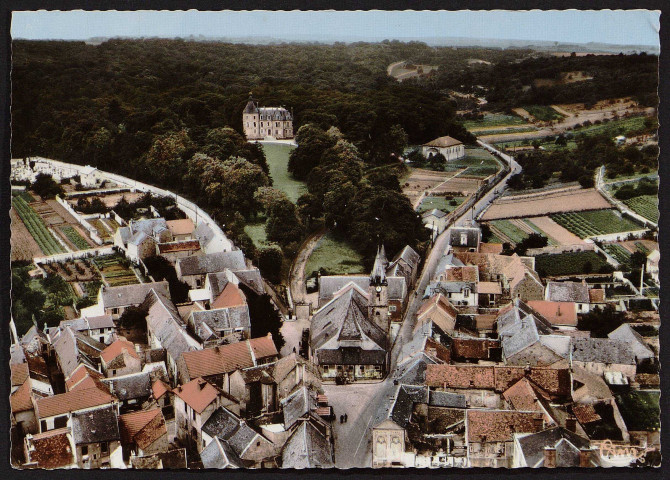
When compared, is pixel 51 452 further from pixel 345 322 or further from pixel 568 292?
pixel 568 292

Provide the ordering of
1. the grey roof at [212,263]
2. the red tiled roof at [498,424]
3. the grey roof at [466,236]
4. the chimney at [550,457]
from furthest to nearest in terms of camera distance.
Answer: the grey roof at [466,236]
the grey roof at [212,263]
the red tiled roof at [498,424]
the chimney at [550,457]

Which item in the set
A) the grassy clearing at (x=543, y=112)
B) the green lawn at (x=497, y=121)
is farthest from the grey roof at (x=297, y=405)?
the grassy clearing at (x=543, y=112)

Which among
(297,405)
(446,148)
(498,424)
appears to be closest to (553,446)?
(498,424)

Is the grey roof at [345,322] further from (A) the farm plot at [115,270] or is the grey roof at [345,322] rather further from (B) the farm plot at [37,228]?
(B) the farm plot at [37,228]

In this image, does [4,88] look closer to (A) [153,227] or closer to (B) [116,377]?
(A) [153,227]

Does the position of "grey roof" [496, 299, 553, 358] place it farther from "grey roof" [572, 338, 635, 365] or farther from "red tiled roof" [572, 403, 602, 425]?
"red tiled roof" [572, 403, 602, 425]

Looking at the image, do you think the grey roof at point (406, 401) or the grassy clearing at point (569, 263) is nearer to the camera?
the grey roof at point (406, 401)
